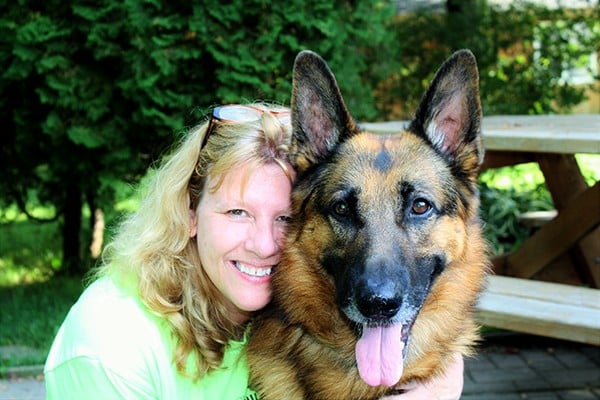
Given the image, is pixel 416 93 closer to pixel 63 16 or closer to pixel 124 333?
pixel 63 16

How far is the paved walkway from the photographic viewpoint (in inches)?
176

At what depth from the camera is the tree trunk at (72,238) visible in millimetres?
6973

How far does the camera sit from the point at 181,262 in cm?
280

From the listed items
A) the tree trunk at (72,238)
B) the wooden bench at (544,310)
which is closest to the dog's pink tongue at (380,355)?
the wooden bench at (544,310)

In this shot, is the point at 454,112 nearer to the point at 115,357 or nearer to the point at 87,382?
the point at 115,357

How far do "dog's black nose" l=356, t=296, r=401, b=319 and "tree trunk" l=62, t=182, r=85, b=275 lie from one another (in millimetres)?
5077

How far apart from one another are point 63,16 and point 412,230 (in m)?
3.60

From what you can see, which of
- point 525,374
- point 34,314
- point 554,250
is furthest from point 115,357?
point 554,250

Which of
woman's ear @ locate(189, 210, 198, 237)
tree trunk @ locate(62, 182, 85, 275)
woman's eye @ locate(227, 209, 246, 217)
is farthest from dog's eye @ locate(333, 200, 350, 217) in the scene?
tree trunk @ locate(62, 182, 85, 275)

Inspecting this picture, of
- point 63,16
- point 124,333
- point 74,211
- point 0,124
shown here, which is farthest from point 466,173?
point 74,211

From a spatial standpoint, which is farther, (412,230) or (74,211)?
(74,211)

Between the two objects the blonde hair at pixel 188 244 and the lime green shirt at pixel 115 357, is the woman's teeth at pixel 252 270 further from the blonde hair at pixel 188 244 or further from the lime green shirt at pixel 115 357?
the lime green shirt at pixel 115 357

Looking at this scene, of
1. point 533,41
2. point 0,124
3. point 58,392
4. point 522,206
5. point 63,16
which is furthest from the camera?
point 533,41

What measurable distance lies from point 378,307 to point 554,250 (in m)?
3.18
